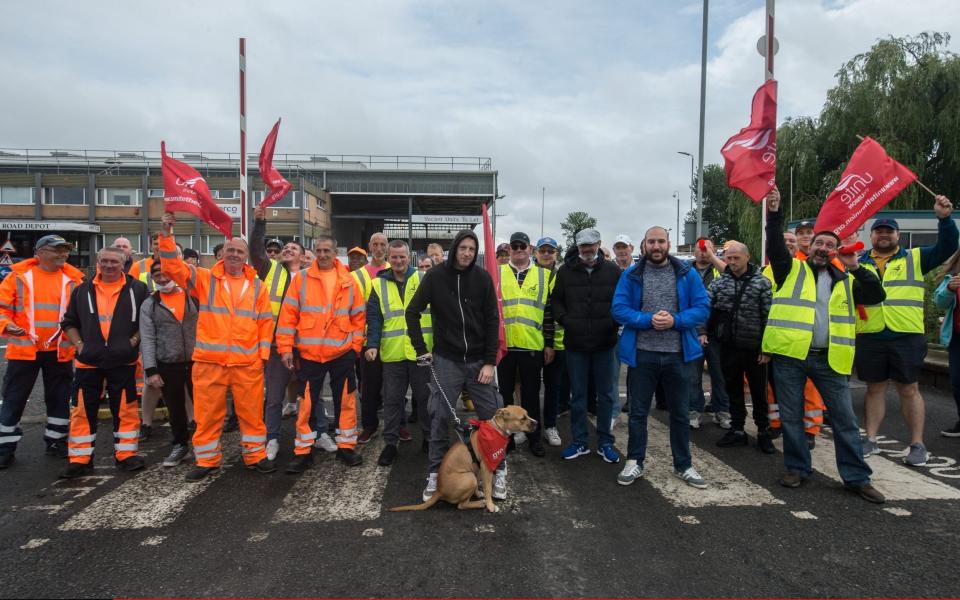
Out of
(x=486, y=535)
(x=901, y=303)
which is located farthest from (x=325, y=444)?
(x=901, y=303)

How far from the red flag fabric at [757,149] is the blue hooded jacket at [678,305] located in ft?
4.86

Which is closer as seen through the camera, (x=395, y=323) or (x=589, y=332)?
(x=589, y=332)

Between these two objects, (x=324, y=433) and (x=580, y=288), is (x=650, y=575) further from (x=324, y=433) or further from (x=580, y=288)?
(x=324, y=433)

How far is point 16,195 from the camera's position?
1679 inches

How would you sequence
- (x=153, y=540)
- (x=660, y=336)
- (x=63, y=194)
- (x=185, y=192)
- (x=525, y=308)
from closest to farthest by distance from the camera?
(x=153, y=540), (x=660, y=336), (x=185, y=192), (x=525, y=308), (x=63, y=194)

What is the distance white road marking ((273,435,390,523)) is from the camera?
155 inches

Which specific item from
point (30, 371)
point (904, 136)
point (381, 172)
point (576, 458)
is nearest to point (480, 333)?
point (576, 458)

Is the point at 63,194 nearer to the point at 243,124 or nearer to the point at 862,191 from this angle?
the point at 243,124

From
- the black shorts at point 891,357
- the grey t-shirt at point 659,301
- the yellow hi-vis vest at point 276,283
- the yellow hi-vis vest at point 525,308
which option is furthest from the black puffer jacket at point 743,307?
the yellow hi-vis vest at point 276,283

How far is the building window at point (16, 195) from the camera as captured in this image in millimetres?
42562

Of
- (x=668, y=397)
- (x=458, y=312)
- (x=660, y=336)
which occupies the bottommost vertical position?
(x=668, y=397)

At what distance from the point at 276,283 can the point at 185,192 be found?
117cm

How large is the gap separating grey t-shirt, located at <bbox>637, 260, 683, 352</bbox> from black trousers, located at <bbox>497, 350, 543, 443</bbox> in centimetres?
111

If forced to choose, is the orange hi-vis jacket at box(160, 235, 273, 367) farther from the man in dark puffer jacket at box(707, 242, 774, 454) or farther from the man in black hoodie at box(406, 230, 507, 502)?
the man in dark puffer jacket at box(707, 242, 774, 454)
